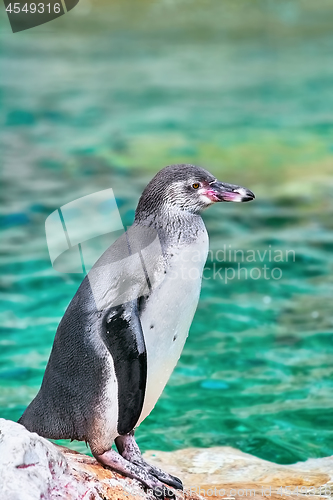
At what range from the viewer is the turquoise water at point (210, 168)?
5387 mm

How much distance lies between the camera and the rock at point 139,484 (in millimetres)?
2502

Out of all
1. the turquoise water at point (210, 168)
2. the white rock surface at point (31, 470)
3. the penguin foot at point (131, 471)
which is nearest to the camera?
the white rock surface at point (31, 470)

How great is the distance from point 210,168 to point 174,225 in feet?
22.0

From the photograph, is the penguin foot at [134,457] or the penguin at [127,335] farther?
the penguin foot at [134,457]

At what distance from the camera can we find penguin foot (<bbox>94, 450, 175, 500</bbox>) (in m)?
3.00

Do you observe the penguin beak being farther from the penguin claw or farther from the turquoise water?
the turquoise water

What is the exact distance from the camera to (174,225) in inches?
125

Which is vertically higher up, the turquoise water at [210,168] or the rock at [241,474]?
the rock at [241,474]

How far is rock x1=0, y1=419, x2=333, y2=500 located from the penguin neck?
95 centimetres

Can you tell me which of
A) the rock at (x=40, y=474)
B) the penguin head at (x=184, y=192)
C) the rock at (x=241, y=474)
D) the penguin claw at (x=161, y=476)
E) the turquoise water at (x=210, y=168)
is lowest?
the turquoise water at (x=210, y=168)

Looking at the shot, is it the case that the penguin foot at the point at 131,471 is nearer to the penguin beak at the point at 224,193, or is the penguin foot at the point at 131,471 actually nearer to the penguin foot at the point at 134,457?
the penguin foot at the point at 134,457

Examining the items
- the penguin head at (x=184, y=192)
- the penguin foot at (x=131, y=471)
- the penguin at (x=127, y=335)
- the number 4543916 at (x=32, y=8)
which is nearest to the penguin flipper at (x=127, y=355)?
the penguin at (x=127, y=335)

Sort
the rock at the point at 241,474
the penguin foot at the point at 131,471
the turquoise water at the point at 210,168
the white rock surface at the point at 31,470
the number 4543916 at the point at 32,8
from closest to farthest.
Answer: the white rock surface at the point at 31,470
the penguin foot at the point at 131,471
the rock at the point at 241,474
the turquoise water at the point at 210,168
the number 4543916 at the point at 32,8

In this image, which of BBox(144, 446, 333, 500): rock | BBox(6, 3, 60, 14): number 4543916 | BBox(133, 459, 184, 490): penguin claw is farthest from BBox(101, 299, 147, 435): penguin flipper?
BBox(6, 3, 60, 14): number 4543916
